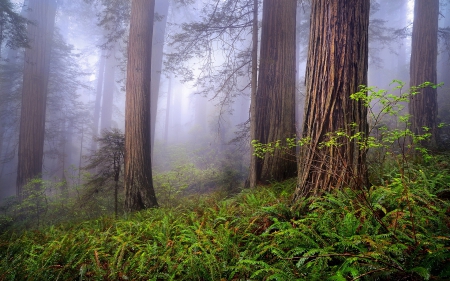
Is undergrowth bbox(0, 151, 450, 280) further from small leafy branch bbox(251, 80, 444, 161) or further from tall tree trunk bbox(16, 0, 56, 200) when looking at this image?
tall tree trunk bbox(16, 0, 56, 200)

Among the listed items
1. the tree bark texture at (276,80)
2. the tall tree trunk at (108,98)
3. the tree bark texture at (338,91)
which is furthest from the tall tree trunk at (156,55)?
the tree bark texture at (338,91)

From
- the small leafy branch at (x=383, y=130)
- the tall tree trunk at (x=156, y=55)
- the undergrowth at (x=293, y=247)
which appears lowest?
the undergrowth at (x=293, y=247)

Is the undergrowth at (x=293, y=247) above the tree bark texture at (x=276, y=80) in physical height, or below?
below

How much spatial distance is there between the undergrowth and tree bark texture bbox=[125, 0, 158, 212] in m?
2.13

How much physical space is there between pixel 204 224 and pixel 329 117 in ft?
7.76

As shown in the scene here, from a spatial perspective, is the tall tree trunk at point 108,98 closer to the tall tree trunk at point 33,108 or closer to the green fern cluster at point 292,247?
the tall tree trunk at point 33,108

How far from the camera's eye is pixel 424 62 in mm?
6742

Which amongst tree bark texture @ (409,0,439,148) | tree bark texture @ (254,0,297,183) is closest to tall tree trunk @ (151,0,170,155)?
tree bark texture @ (254,0,297,183)

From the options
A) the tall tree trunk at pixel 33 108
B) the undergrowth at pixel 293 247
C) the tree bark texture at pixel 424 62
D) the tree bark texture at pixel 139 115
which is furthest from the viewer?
the tall tree trunk at pixel 33 108

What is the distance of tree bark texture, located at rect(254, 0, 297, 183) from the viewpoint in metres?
5.16

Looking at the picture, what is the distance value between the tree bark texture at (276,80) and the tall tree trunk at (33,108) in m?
9.31

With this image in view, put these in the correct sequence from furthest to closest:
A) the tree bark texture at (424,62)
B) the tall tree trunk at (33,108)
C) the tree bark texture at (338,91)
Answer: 1. the tall tree trunk at (33,108)
2. the tree bark texture at (424,62)
3. the tree bark texture at (338,91)

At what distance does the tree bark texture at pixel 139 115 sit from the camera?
18.2ft

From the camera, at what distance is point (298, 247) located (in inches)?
75.8
